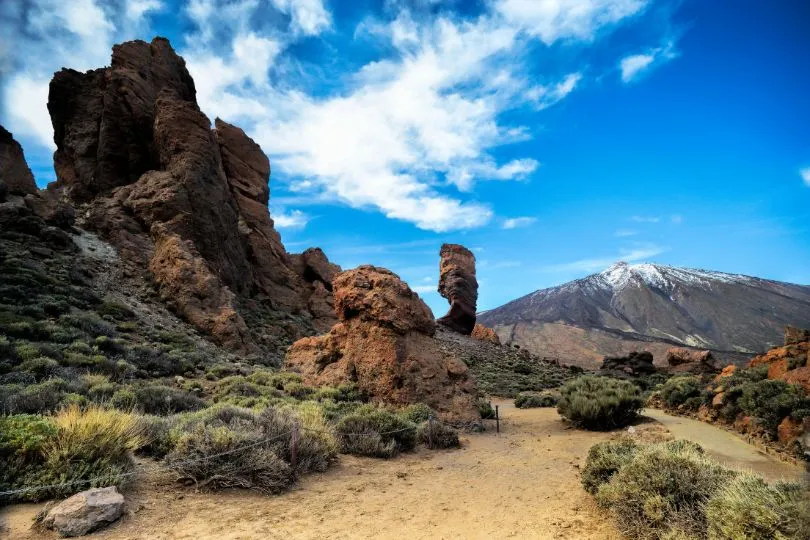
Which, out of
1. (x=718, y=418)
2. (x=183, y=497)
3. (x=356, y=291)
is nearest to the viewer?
(x=183, y=497)

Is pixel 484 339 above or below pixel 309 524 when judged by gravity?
above

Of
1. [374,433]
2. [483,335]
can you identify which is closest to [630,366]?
[483,335]

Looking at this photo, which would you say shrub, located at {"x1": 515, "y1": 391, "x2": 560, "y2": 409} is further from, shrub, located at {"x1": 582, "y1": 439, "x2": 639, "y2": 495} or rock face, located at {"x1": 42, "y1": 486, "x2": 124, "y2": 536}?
rock face, located at {"x1": 42, "y1": 486, "x2": 124, "y2": 536}

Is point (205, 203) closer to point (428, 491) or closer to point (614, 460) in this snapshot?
point (428, 491)

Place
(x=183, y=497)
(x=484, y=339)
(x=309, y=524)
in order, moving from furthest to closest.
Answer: (x=484, y=339)
(x=183, y=497)
(x=309, y=524)

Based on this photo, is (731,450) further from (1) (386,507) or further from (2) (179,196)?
(2) (179,196)

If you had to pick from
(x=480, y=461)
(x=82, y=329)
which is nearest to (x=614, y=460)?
(x=480, y=461)

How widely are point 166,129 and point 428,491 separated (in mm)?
28592

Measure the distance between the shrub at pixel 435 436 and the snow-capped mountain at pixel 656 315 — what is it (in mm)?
73842

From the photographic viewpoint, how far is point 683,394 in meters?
16.3

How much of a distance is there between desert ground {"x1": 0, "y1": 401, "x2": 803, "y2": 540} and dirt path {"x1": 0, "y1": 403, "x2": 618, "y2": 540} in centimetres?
1

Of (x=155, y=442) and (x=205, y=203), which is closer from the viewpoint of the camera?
(x=155, y=442)

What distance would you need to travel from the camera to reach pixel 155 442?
6922 mm

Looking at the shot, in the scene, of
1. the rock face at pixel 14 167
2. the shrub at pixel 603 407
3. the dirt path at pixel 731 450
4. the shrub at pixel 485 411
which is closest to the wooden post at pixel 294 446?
the dirt path at pixel 731 450
